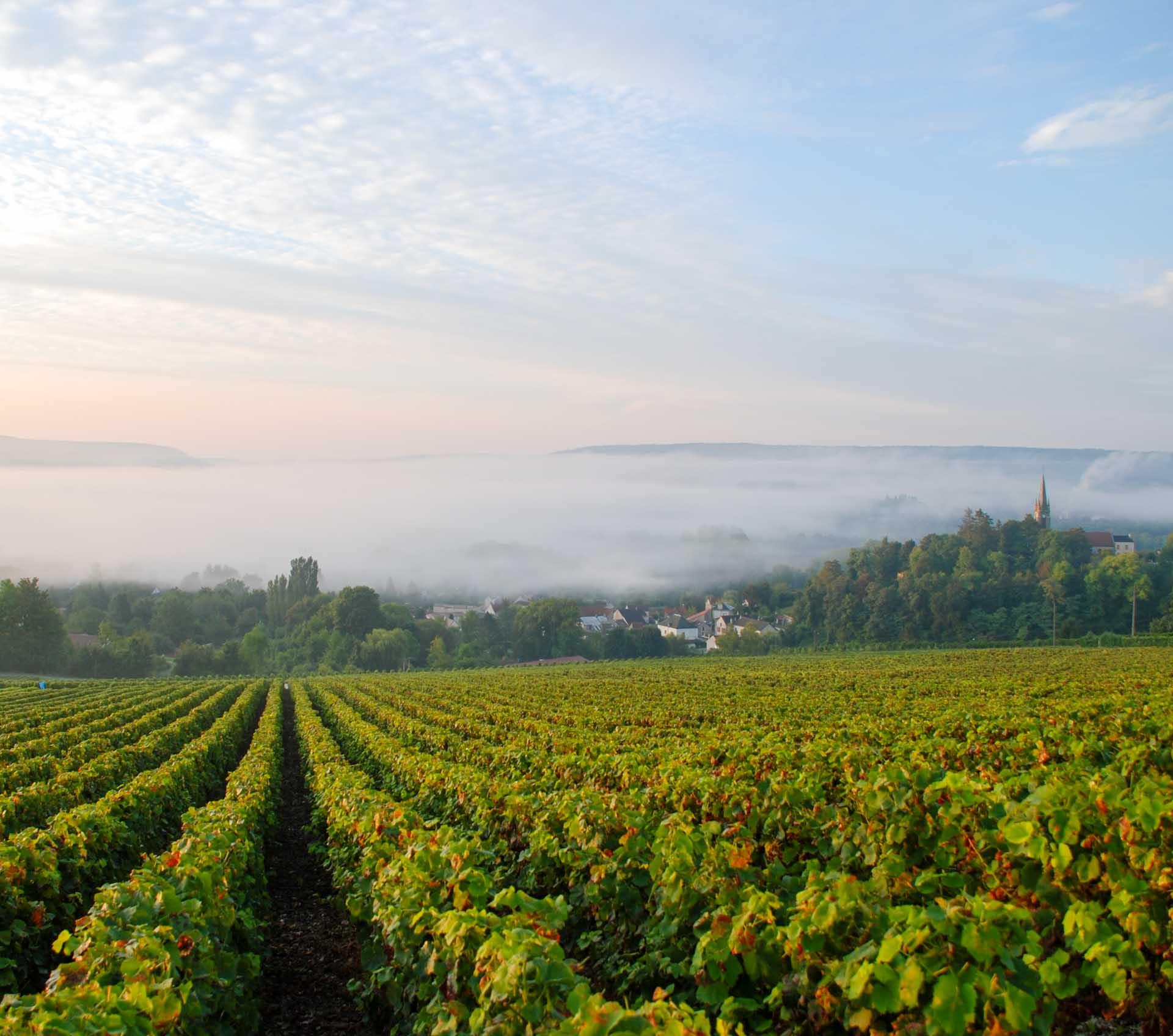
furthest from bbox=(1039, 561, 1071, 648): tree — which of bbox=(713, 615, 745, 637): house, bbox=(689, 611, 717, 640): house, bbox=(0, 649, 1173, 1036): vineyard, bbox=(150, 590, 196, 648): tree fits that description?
bbox=(150, 590, 196, 648): tree

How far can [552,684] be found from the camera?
49156 millimetres

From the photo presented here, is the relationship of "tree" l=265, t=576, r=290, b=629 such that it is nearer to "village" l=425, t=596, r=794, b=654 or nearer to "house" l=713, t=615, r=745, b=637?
"village" l=425, t=596, r=794, b=654

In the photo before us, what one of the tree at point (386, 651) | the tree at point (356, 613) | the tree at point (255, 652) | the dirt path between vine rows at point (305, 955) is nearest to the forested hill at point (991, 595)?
the tree at point (386, 651)

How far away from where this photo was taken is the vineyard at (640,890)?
4051 mm

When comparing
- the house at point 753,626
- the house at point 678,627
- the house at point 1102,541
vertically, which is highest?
the house at point 1102,541

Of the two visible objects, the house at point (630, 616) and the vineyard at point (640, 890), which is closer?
the vineyard at point (640, 890)

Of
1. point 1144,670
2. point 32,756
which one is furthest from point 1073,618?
point 32,756

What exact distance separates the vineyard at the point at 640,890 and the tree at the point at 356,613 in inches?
4397

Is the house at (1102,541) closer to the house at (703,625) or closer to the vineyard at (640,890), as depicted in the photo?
the house at (703,625)

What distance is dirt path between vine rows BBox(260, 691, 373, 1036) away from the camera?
26.2ft

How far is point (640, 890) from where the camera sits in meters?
7.23

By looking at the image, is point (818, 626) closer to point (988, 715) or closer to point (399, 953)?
point (988, 715)

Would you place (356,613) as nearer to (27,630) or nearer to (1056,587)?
(27,630)

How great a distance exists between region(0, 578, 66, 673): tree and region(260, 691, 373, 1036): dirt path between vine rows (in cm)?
10699
